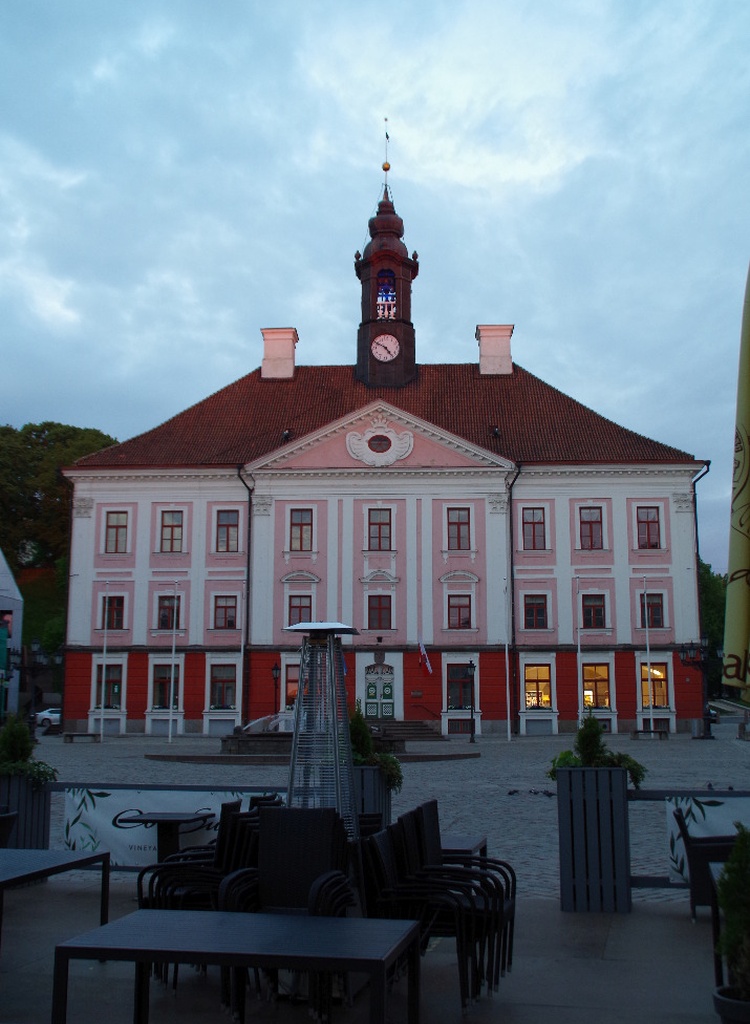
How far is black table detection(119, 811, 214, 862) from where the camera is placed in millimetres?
8586

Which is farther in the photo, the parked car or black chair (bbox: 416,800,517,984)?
the parked car

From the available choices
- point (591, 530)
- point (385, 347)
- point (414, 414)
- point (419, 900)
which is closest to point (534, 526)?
point (591, 530)

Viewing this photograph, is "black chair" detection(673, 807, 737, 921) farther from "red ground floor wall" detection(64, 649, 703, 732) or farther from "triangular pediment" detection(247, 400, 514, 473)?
"triangular pediment" detection(247, 400, 514, 473)

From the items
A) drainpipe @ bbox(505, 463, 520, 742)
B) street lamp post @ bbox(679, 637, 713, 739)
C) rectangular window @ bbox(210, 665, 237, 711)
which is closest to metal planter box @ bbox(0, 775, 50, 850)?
drainpipe @ bbox(505, 463, 520, 742)

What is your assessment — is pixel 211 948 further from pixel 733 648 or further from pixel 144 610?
pixel 144 610

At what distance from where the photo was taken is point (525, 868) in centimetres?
1077

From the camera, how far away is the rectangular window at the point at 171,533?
42.8m

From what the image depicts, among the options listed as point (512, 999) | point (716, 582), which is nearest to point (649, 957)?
point (512, 999)

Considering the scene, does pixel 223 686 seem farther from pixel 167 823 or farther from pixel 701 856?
pixel 701 856

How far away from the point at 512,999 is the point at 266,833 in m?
1.71

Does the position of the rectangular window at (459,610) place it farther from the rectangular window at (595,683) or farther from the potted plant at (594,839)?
the potted plant at (594,839)

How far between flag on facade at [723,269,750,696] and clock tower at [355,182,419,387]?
40857 mm

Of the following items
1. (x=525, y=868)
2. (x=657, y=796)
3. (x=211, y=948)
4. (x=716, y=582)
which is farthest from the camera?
(x=716, y=582)

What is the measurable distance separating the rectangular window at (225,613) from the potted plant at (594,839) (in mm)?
34128
